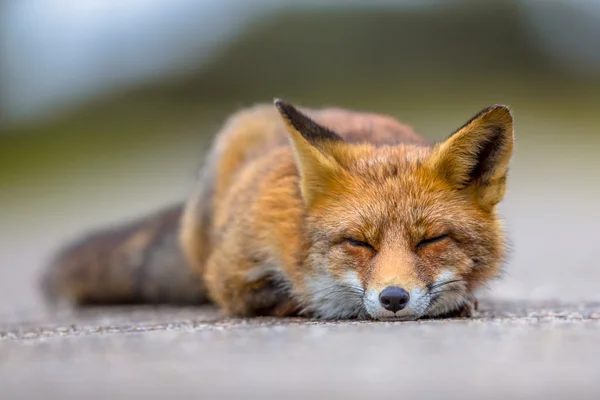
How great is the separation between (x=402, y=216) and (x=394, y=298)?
661 millimetres

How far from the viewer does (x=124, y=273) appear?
930 cm

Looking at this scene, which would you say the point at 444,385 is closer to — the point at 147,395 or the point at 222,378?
the point at 222,378

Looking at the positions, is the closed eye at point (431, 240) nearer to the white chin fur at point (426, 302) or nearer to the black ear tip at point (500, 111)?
the white chin fur at point (426, 302)

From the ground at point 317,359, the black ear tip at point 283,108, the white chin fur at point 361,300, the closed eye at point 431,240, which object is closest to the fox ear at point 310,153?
the black ear tip at point 283,108

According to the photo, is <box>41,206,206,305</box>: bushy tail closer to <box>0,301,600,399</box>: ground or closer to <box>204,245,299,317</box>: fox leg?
<box>204,245,299,317</box>: fox leg

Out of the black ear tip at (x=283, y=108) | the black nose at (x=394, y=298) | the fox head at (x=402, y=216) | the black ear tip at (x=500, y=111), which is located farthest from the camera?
the black ear tip at (x=283, y=108)

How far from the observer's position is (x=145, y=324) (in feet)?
21.7

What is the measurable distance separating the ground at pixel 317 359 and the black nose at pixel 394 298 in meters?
0.16

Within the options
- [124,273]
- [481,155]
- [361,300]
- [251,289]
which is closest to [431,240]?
[361,300]

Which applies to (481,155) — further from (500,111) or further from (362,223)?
(362,223)

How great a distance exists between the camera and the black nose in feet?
18.1

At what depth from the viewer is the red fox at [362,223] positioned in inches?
232

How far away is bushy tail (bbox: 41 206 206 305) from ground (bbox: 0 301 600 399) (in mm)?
2853

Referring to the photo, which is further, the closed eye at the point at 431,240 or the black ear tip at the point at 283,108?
the black ear tip at the point at 283,108
